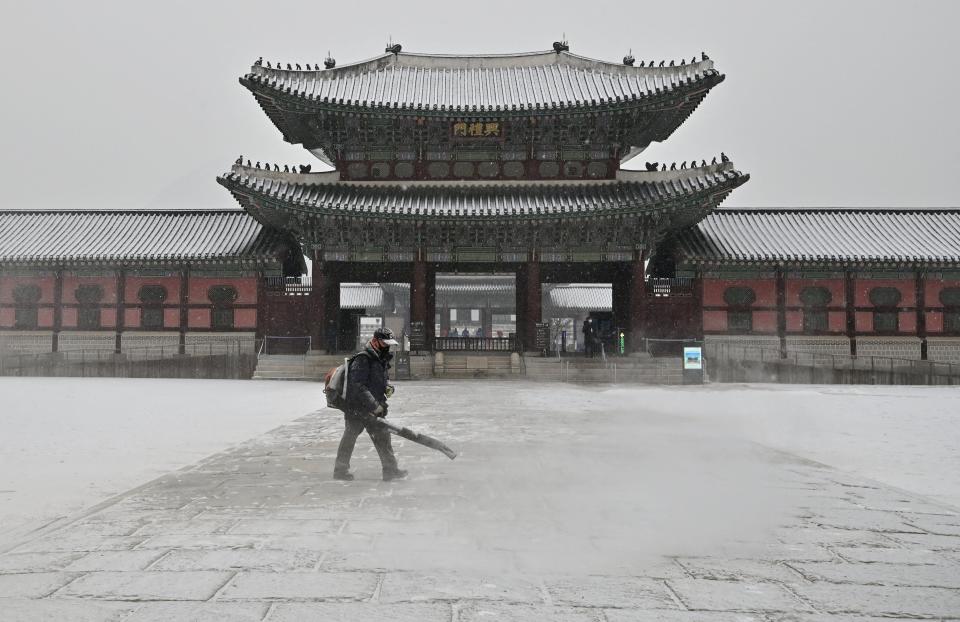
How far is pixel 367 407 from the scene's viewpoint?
20.5ft

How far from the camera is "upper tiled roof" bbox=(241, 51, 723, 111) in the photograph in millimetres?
21984

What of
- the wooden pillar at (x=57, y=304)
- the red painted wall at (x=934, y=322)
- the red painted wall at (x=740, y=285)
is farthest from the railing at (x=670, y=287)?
the wooden pillar at (x=57, y=304)

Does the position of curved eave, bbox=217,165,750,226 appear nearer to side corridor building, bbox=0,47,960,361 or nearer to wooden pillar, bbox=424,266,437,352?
side corridor building, bbox=0,47,960,361

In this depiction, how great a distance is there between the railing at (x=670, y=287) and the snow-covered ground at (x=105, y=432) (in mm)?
12101

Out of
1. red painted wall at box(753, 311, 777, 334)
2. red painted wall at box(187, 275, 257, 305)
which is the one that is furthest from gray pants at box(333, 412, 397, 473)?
red painted wall at box(753, 311, 777, 334)

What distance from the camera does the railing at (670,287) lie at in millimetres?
23172

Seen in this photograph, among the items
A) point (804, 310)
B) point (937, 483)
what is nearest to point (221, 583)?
point (937, 483)

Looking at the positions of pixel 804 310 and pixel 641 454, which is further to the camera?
pixel 804 310

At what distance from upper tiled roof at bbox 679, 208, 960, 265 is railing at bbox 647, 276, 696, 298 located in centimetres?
98

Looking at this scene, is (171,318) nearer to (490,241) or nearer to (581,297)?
(490,241)

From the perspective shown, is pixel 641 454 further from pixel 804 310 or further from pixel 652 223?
pixel 804 310

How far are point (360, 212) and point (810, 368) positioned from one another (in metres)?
15.4

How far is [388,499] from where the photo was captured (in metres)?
5.56

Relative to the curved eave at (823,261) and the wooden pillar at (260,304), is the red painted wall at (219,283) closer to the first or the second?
the wooden pillar at (260,304)
